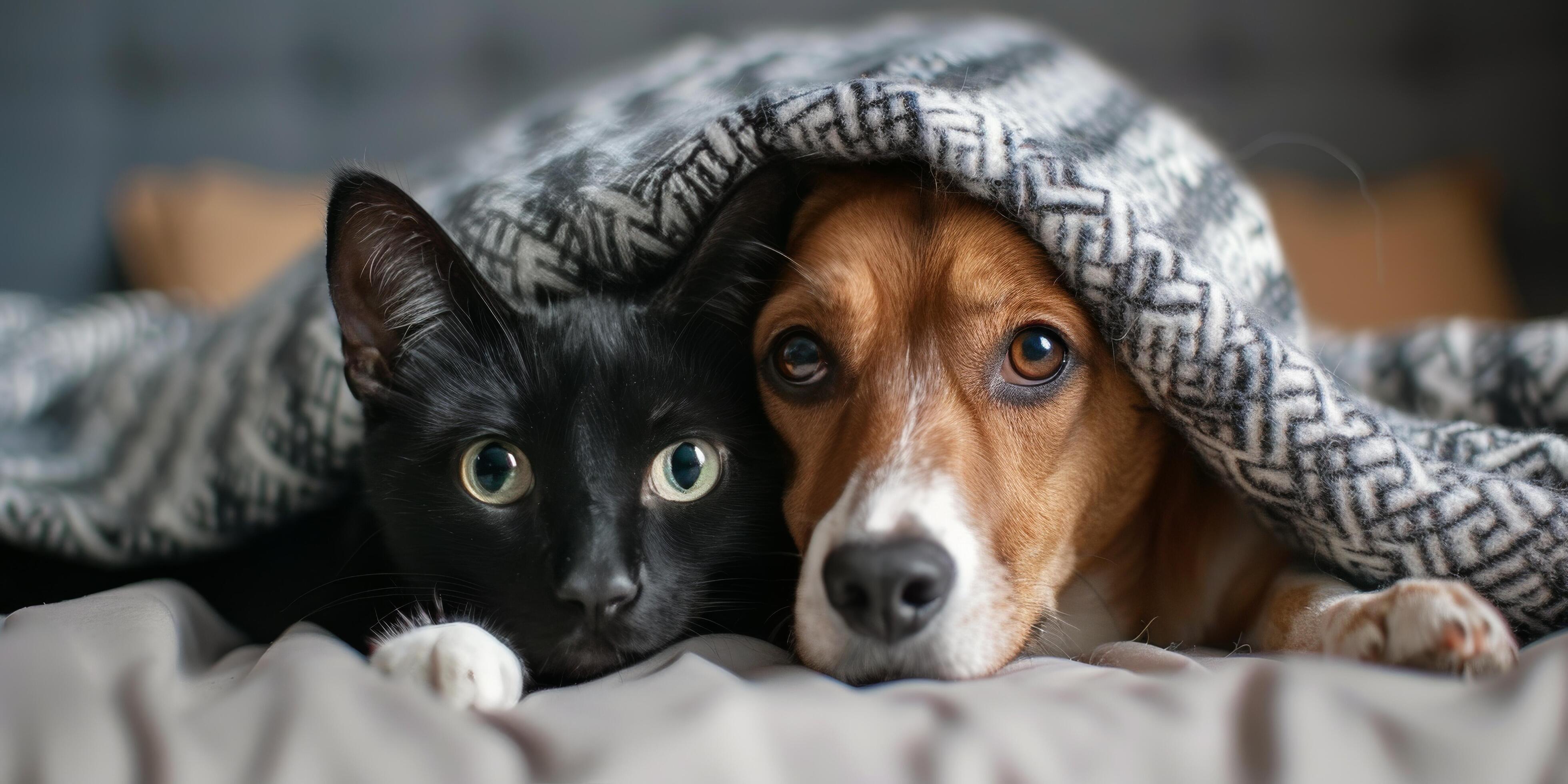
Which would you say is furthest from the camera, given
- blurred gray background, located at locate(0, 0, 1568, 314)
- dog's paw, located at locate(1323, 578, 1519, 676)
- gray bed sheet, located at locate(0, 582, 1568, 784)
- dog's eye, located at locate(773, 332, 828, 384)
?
blurred gray background, located at locate(0, 0, 1568, 314)

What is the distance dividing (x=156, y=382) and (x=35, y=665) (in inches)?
42.2

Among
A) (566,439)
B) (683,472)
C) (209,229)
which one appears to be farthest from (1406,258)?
(209,229)

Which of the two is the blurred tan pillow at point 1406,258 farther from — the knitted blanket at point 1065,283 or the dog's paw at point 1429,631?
the dog's paw at point 1429,631

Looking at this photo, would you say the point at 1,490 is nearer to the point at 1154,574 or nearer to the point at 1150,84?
the point at 1154,574

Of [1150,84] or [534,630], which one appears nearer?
[534,630]

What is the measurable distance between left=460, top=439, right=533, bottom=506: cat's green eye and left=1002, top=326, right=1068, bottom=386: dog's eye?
0.56m

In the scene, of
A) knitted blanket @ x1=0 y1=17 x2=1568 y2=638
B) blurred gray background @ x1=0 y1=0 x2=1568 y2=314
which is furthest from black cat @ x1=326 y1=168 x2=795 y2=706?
blurred gray background @ x1=0 y1=0 x2=1568 y2=314

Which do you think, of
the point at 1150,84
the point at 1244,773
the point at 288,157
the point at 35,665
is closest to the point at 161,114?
the point at 288,157

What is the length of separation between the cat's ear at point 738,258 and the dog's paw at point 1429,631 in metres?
0.72

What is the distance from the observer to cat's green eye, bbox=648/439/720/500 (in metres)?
1.12

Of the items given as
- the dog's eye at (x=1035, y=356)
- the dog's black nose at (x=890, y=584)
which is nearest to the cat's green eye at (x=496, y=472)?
the dog's black nose at (x=890, y=584)

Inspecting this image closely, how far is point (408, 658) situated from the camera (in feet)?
2.96

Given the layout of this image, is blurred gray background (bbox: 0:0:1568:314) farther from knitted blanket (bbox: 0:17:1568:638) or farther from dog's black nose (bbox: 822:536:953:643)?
dog's black nose (bbox: 822:536:953:643)

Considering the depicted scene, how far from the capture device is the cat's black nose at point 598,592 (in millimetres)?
980
